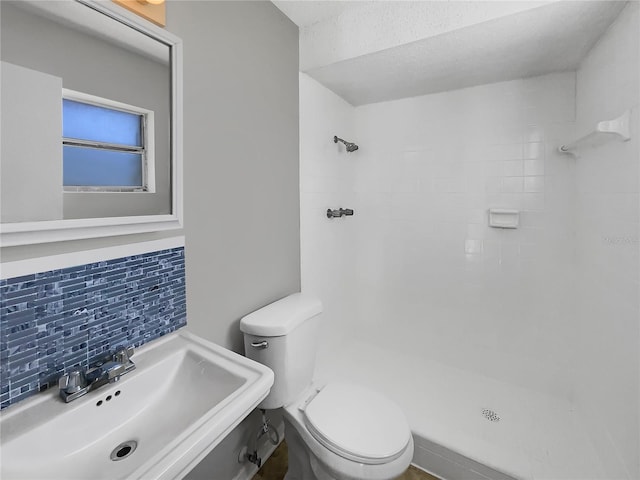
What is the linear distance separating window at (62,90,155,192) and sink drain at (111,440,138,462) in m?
0.71

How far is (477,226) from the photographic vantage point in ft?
6.78

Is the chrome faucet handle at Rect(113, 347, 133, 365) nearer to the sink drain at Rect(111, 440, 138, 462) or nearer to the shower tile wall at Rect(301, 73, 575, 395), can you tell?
the sink drain at Rect(111, 440, 138, 462)

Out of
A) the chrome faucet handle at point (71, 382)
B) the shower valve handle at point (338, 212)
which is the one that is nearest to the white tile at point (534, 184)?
the shower valve handle at point (338, 212)

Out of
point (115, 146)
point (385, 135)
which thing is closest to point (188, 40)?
point (115, 146)

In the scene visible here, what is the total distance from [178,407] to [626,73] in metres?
2.02

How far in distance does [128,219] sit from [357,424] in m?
1.15

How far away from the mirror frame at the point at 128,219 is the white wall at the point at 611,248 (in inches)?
64.6

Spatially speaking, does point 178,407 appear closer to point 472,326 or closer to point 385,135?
point 472,326

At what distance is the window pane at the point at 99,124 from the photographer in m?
0.82

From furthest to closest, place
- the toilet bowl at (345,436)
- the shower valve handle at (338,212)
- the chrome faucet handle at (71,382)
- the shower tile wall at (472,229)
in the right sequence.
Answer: the shower valve handle at (338,212), the shower tile wall at (472,229), the toilet bowl at (345,436), the chrome faucet handle at (71,382)

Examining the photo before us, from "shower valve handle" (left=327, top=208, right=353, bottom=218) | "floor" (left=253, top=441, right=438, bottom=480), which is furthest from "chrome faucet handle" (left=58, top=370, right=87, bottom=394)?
"shower valve handle" (left=327, top=208, right=353, bottom=218)

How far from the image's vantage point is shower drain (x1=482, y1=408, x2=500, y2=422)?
1675mm

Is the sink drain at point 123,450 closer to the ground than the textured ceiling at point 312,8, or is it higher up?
closer to the ground

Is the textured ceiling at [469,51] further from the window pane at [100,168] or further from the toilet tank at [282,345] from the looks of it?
the toilet tank at [282,345]
